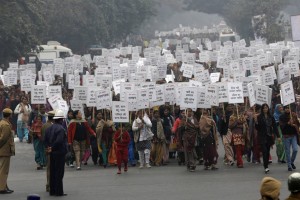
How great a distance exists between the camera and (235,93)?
2402 centimetres

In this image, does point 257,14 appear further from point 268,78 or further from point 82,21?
point 268,78

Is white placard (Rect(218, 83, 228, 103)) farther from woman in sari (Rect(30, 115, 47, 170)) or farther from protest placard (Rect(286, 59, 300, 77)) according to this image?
protest placard (Rect(286, 59, 300, 77))

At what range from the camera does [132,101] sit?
A: 23.5m

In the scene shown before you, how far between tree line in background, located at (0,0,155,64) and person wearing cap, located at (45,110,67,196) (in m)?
30.4

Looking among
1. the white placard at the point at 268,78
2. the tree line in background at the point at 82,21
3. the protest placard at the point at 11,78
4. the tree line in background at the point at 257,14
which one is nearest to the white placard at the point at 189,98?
the white placard at the point at 268,78

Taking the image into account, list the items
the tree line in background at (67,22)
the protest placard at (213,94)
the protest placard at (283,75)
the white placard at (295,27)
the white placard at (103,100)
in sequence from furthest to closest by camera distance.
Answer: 1. the white placard at (295,27)
2. the tree line in background at (67,22)
3. the protest placard at (283,75)
4. the protest placard at (213,94)
5. the white placard at (103,100)

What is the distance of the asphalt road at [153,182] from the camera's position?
17.8m

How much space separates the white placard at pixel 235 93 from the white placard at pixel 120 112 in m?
2.59

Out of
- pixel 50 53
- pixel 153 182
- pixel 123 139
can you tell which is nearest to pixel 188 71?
pixel 123 139

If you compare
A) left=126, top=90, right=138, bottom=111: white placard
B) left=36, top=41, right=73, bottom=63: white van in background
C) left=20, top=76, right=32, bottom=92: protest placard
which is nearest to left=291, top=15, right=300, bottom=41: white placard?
left=36, top=41, right=73, bottom=63: white van in background

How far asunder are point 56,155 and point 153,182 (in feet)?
7.66

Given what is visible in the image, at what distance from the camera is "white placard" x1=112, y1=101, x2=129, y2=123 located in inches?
878

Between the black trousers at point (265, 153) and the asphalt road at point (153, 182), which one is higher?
the black trousers at point (265, 153)

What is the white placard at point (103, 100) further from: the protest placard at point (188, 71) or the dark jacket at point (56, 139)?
the protest placard at point (188, 71)
